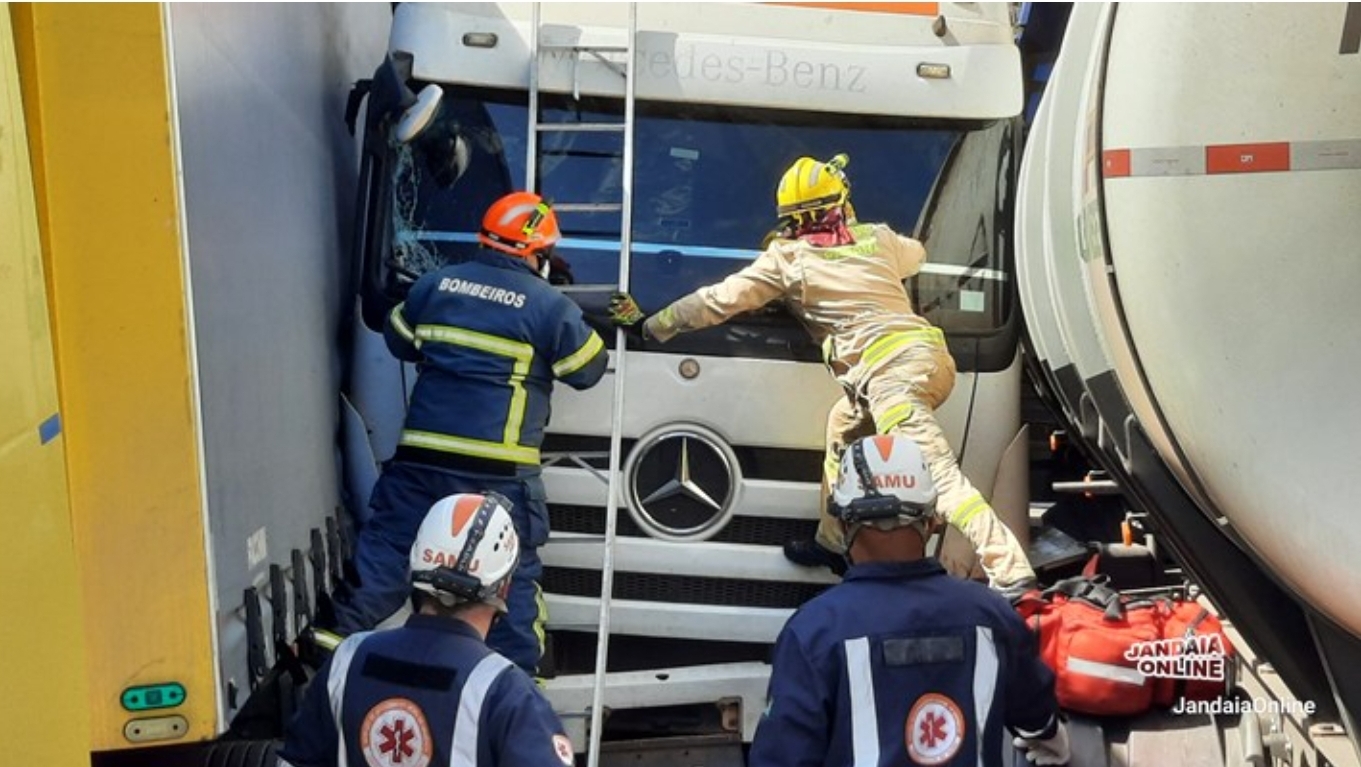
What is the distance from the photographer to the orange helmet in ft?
14.3

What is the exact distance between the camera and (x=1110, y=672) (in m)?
3.68

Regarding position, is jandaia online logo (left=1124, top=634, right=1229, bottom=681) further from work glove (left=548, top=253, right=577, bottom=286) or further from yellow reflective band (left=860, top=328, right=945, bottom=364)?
work glove (left=548, top=253, right=577, bottom=286)

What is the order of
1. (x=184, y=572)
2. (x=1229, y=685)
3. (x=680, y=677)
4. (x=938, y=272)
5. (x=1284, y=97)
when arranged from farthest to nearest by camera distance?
(x=938, y=272) → (x=680, y=677) → (x=1229, y=685) → (x=184, y=572) → (x=1284, y=97)

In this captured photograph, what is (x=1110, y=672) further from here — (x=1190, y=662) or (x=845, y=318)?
(x=845, y=318)

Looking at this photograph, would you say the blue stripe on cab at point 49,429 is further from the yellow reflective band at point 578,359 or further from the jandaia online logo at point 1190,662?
the jandaia online logo at point 1190,662

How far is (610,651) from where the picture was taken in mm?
4602

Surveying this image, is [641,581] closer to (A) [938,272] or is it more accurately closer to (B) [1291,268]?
(A) [938,272]

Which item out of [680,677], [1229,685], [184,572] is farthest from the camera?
[680,677]

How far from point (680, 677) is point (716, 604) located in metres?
0.29

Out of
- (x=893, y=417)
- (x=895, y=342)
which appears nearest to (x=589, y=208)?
(x=895, y=342)

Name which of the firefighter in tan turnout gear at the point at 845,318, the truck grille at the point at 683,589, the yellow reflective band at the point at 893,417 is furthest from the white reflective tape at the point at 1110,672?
the truck grille at the point at 683,589

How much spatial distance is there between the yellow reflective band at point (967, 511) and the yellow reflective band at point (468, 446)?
1.36m

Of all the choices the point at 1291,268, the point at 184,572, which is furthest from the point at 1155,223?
the point at 184,572

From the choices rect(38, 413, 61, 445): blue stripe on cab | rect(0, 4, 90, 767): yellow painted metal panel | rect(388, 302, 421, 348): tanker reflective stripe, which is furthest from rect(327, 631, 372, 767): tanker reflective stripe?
rect(388, 302, 421, 348): tanker reflective stripe
